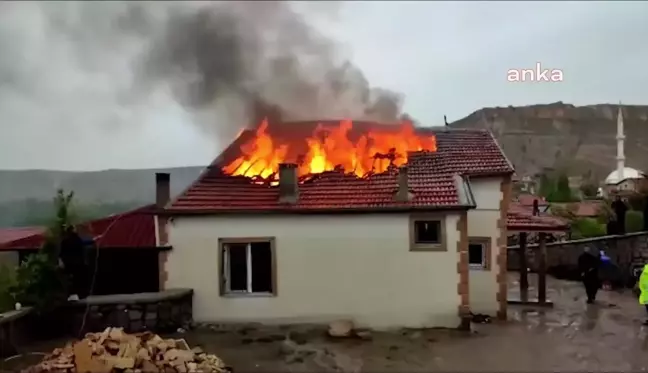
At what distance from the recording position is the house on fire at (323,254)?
9188mm

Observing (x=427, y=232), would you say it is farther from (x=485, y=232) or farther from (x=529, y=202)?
(x=529, y=202)

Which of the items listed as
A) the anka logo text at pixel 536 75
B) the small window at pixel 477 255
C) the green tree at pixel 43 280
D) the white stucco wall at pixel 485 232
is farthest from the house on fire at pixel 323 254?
the anka logo text at pixel 536 75

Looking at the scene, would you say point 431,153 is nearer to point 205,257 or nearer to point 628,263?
point 205,257

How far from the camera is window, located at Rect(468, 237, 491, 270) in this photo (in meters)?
11.1

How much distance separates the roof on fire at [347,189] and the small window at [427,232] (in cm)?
30

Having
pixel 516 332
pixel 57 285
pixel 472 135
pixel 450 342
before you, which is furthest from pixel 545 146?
pixel 57 285

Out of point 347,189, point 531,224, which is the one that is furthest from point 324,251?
point 531,224

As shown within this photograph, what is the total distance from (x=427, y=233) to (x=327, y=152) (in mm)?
2664

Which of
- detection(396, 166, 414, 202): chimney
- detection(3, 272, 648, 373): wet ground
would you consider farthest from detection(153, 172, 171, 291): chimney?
detection(396, 166, 414, 202): chimney

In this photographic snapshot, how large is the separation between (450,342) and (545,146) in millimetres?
14821

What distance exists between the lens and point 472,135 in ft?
41.6

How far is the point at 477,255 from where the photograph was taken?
1124 cm

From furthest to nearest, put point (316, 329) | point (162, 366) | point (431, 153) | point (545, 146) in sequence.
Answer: point (545, 146)
point (431, 153)
point (316, 329)
point (162, 366)

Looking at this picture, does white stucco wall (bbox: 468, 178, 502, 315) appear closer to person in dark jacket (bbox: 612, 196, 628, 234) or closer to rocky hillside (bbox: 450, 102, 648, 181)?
rocky hillside (bbox: 450, 102, 648, 181)
